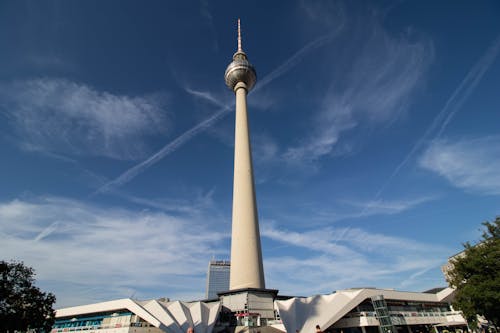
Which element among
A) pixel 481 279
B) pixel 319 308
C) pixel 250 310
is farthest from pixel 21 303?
pixel 481 279

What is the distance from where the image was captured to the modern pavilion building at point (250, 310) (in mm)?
35219

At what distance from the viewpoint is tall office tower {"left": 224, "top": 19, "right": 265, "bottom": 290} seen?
41.1 m

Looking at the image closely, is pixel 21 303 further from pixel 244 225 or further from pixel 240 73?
pixel 240 73

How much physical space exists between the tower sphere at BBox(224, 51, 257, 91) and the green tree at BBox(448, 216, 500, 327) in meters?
51.7

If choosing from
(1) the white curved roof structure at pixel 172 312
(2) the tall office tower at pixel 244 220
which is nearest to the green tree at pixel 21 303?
(1) the white curved roof structure at pixel 172 312

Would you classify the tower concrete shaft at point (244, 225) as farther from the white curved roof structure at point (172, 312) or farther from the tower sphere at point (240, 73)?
the tower sphere at point (240, 73)

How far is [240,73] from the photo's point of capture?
63.8 m

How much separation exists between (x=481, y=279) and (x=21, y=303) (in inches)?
2054

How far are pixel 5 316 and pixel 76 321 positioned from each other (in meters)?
21.3

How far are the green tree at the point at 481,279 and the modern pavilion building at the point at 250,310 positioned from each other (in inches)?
393

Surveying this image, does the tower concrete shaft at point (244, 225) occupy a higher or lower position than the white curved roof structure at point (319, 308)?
higher

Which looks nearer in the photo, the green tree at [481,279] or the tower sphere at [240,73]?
the green tree at [481,279]

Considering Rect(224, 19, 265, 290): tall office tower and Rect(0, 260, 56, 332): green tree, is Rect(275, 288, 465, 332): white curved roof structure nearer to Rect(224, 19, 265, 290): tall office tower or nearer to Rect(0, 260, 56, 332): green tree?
Rect(224, 19, 265, 290): tall office tower

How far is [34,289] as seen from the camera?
Answer: 90.6 ft
